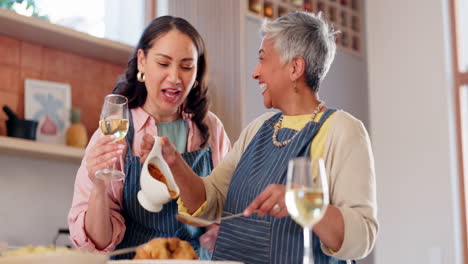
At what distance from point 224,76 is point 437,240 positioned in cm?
192

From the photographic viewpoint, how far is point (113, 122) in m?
1.78

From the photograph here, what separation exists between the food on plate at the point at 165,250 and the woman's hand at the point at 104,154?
0.41 m

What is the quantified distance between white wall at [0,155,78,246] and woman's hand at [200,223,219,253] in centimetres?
146

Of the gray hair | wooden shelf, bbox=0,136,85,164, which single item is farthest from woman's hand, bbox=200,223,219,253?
wooden shelf, bbox=0,136,85,164

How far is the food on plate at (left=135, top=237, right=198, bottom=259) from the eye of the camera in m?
1.38

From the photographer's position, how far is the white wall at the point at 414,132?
14.3ft

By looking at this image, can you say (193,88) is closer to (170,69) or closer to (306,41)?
(170,69)

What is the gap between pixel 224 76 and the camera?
132 inches

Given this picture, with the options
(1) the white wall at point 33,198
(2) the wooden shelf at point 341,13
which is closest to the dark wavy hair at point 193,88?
(1) the white wall at point 33,198

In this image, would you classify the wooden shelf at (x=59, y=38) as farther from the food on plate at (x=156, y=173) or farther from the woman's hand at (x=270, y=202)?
the woman's hand at (x=270, y=202)

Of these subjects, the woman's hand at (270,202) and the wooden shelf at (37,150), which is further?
the wooden shelf at (37,150)

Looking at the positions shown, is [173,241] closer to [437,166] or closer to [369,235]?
[369,235]

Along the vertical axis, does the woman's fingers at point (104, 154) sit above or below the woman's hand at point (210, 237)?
above

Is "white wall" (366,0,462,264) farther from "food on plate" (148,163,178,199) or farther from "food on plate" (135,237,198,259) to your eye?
"food on plate" (135,237,198,259)
